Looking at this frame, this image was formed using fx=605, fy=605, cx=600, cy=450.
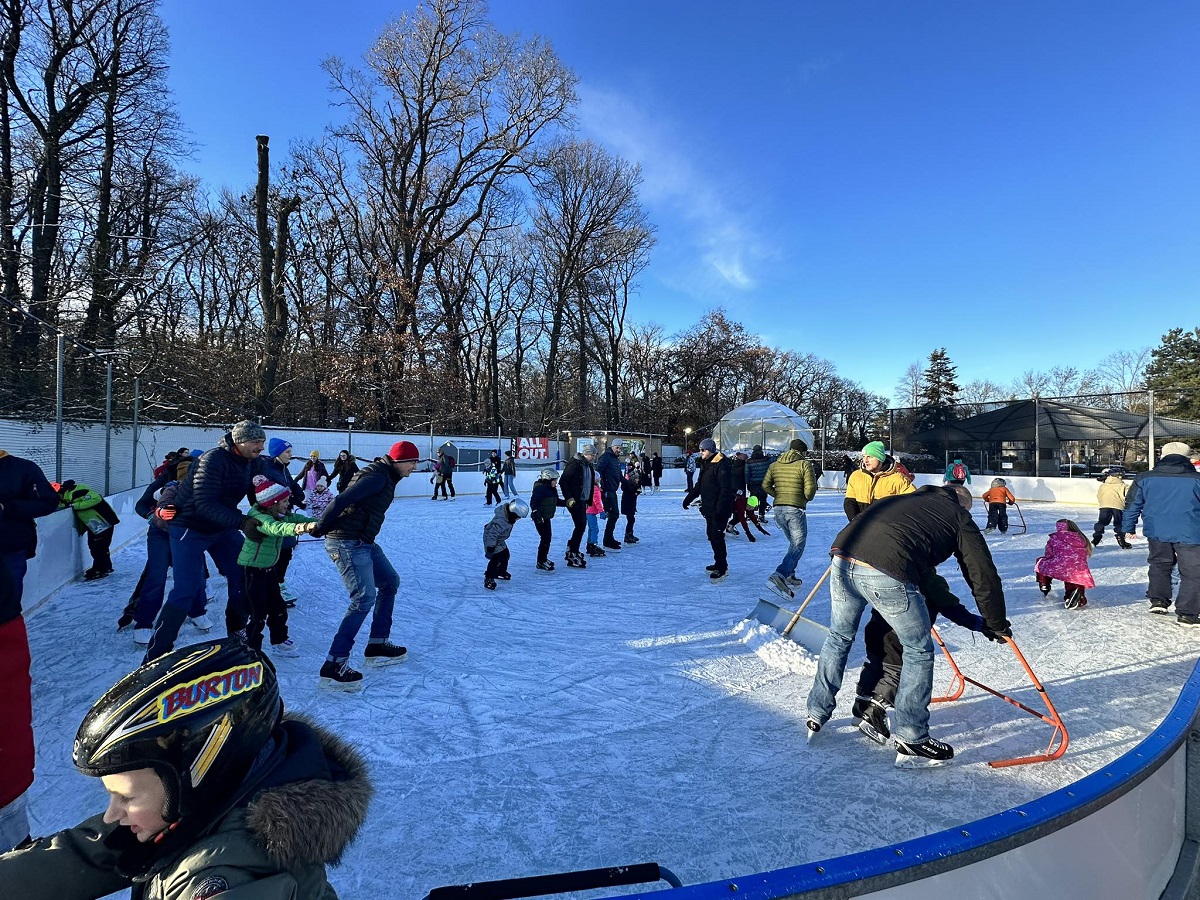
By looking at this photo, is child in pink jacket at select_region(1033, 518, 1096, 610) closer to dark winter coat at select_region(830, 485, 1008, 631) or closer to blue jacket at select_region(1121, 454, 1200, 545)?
blue jacket at select_region(1121, 454, 1200, 545)

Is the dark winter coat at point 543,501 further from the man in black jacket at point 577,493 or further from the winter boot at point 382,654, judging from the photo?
the winter boot at point 382,654

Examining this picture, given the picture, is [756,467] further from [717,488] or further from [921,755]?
[921,755]

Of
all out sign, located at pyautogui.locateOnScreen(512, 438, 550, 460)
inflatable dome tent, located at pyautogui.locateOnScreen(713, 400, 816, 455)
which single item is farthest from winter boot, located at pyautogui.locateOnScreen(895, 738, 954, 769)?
inflatable dome tent, located at pyautogui.locateOnScreen(713, 400, 816, 455)

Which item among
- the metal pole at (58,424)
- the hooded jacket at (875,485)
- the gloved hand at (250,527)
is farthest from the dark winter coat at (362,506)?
the metal pole at (58,424)

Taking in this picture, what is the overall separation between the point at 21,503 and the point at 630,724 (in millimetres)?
3273

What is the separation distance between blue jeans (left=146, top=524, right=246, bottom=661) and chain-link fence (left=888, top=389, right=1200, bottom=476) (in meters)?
20.3

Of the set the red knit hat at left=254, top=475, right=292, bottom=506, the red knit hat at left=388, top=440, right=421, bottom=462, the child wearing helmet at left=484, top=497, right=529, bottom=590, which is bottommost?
the child wearing helmet at left=484, top=497, right=529, bottom=590

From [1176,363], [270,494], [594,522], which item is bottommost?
[594,522]

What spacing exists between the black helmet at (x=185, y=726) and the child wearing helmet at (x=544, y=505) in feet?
22.3

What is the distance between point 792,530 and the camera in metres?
6.92

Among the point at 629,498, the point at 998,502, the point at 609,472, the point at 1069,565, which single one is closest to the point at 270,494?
the point at 609,472

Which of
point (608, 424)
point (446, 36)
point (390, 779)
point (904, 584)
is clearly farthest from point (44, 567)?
point (608, 424)

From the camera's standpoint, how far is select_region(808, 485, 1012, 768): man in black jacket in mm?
2973

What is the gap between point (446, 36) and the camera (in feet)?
77.1
